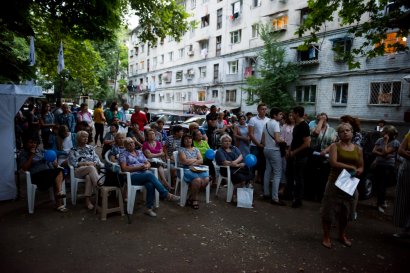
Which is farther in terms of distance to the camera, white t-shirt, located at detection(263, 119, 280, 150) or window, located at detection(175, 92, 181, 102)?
window, located at detection(175, 92, 181, 102)

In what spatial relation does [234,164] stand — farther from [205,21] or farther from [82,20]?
[205,21]

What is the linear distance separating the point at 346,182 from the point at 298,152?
1.85m

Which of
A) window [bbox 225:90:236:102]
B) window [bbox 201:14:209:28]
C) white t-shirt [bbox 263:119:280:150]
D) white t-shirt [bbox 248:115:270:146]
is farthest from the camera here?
window [bbox 201:14:209:28]

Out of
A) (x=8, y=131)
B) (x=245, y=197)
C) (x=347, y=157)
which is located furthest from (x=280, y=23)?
(x=8, y=131)

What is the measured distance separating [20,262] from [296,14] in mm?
22792

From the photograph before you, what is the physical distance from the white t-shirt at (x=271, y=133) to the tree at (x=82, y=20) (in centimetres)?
481

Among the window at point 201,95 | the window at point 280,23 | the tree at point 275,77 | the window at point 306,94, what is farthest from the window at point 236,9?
the window at point 306,94

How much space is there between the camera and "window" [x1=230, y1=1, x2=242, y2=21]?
27.4 meters

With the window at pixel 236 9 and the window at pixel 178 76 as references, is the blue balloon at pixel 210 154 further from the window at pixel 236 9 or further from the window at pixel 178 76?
the window at pixel 178 76

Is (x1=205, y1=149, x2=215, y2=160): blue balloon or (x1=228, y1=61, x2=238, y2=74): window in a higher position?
(x1=228, y1=61, x2=238, y2=74): window

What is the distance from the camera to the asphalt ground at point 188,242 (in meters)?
3.68

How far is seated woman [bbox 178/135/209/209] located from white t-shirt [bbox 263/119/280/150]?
1460mm

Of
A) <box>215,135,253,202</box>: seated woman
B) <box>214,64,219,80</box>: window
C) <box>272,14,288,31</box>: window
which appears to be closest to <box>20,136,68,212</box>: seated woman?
<box>215,135,253,202</box>: seated woman

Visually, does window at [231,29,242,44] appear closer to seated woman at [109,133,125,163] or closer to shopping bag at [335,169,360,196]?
seated woman at [109,133,125,163]
